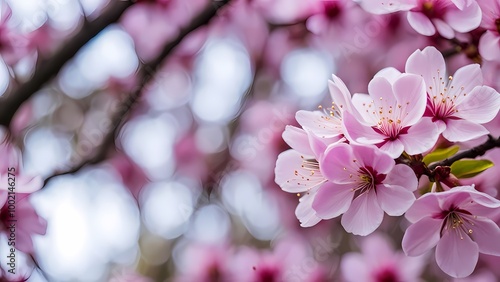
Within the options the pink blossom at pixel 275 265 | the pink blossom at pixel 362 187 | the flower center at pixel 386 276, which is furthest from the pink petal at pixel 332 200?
the pink blossom at pixel 275 265

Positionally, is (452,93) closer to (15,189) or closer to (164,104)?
(15,189)

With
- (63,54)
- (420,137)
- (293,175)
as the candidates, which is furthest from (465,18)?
(63,54)

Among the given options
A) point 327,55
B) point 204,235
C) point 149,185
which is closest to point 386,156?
point 327,55

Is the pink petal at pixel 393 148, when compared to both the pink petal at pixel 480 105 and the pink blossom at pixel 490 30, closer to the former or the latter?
the pink petal at pixel 480 105

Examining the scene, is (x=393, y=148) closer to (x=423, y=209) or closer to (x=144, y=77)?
(x=423, y=209)

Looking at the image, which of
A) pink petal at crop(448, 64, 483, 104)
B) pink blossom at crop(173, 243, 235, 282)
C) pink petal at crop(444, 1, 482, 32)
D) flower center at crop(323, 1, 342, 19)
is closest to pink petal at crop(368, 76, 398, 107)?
pink petal at crop(448, 64, 483, 104)

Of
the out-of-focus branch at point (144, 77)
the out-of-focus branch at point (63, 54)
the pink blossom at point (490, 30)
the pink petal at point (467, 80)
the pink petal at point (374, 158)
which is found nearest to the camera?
the pink petal at point (374, 158)
